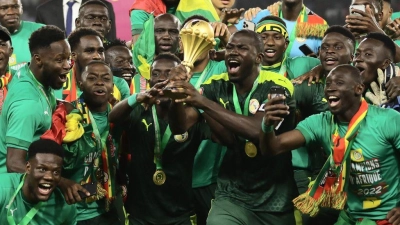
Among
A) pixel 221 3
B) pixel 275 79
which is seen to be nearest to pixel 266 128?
pixel 275 79

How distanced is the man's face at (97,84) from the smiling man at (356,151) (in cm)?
156

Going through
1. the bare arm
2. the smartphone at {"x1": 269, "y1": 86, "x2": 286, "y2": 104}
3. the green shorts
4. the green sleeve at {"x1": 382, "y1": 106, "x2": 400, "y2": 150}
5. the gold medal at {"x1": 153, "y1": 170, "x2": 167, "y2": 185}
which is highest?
the smartphone at {"x1": 269, "y1": 86, "x2": 286, "y2": 104}

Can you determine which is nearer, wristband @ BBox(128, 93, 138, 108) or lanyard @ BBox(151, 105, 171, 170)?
wristband @ BBox(128, 93, 138, 108)

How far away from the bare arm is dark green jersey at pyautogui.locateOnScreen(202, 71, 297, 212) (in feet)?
5.52

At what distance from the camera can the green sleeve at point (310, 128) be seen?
8.61 meters

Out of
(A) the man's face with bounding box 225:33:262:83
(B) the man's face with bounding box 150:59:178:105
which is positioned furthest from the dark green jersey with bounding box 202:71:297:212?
(B) the man's face with bounding box 150:59:178:105

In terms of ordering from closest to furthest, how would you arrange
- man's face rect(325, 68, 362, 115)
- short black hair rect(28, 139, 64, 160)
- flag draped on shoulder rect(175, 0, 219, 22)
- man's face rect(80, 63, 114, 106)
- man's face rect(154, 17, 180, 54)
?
short black hair rect(28, 139, 64, 160), man's face rect(325, 68, 362, 115), man's face rect(80, 63, 114, 106), man's face rect(154, 17, 180, 54), flag draped on shoulder rect(175, 0, 219, 22)

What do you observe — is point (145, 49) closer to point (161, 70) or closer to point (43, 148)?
point (161, 70)

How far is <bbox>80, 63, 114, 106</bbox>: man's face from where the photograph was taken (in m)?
8.88

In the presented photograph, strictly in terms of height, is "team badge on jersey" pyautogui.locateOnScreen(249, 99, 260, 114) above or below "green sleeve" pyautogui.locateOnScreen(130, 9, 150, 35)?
below

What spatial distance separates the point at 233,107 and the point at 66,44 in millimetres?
1514

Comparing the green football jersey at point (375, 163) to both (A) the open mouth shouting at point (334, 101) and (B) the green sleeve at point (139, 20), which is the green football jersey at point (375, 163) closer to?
(A) the open mouth shouting at point (334, 101)

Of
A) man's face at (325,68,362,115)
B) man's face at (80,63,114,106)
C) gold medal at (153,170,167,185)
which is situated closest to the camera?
man's face at (325,68,362,115)

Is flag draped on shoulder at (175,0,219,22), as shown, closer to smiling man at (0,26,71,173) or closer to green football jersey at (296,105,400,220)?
smiling man at (0,26,71,173)
